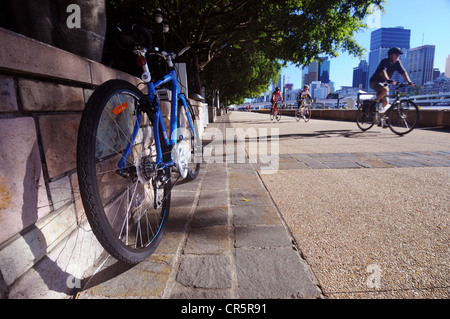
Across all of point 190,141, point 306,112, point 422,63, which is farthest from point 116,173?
point 422,63

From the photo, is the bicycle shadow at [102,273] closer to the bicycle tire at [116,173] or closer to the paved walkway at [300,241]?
the paved walkway at [300,241]

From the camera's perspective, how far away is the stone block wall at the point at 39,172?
87 cm

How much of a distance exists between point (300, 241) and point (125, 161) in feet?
4.16

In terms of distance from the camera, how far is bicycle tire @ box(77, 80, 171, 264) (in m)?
0.96

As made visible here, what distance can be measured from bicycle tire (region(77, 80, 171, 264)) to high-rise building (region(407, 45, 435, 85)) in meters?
229

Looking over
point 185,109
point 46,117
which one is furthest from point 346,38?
point 46,117

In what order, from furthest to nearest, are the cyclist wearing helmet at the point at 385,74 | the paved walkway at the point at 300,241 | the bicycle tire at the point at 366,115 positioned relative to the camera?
the bicycle tire at the point at 366,115 < the cyclist wearing helmet at the point at 385,74 < the paved walkway at the point at 300,241

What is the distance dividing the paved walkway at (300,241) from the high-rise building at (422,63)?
227165 mm

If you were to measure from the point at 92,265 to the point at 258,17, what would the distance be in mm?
9688

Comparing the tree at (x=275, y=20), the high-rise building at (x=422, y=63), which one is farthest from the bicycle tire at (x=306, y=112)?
the high-rise building at (x=422, y=63)

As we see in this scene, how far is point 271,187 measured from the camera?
2.63m

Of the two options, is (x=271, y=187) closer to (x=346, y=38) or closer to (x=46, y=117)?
(x=46, y=117)

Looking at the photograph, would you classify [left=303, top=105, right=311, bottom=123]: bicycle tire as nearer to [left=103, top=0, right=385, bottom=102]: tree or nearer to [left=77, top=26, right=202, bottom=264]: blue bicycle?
[left=103, top=0, right=385, bottom=102]: tree

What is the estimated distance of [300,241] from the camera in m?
1.55
